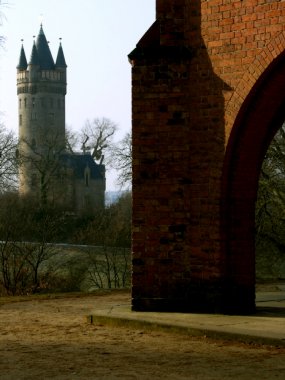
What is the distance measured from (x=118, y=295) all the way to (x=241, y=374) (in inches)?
280

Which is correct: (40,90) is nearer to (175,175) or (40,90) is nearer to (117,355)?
(175,175)

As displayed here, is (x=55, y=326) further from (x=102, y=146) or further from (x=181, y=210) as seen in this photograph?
(x=102, y=146)

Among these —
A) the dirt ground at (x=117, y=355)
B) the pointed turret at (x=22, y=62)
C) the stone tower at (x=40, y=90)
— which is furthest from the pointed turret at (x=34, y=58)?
the dirt ground at (x=117, y=355)

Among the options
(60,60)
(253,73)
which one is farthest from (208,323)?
(60,60)

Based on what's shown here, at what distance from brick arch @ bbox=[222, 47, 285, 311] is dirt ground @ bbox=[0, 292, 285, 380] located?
60.9 inches

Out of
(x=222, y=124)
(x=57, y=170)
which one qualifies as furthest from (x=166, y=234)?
(x=57, y=170)

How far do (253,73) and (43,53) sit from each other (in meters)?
102

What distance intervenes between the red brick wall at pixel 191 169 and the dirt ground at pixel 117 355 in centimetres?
110

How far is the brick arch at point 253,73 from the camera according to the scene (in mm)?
9414

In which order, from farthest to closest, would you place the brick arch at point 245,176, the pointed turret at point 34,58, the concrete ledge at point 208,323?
the pointed turret at point 34,58, the brick arch at point 245,176, the concrete ledge at point 208,323

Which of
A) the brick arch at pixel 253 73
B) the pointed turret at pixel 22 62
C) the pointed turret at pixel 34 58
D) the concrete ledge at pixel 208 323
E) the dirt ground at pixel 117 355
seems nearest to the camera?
the dirt ground at pixel 117 355

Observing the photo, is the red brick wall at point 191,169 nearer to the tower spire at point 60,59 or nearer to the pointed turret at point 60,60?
the pointed turret at point 60,60

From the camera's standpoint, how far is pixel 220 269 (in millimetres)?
10008

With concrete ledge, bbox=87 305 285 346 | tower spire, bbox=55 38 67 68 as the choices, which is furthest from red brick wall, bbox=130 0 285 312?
tower spire, bbox=55 38 67 68
